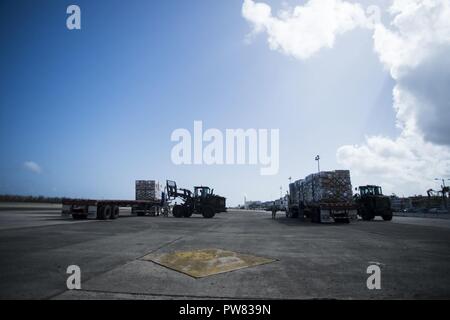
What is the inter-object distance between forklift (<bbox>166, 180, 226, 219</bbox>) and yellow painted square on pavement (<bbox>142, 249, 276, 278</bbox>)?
21.9m

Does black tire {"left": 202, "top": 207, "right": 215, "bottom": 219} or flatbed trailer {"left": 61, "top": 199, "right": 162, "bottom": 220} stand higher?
flatbed trailer {"left": 61, "top": 199, "right": 162, "bottom": 220}

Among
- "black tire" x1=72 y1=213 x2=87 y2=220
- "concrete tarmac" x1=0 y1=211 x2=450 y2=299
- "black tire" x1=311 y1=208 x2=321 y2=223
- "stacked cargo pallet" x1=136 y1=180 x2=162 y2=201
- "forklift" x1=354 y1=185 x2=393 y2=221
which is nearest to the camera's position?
"concrete tarmac" x1=0 y1=211 x2=450 y2=299

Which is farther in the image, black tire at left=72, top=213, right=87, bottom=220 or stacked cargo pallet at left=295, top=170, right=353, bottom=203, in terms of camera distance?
stacked cargo pallet at left=295, top=170, right=353, bottom=203

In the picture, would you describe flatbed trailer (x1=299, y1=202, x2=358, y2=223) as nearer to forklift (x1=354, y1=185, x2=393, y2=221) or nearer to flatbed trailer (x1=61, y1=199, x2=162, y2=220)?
forklift (x1=354, y1=185, x2=393, y2=221)

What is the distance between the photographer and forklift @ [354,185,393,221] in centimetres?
2844

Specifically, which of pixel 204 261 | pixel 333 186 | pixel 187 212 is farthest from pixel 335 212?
pixel 204 261

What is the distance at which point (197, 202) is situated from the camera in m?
31.5

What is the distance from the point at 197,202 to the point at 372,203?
1718 centimetres

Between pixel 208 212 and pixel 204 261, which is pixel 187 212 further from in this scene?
pixel 204 261

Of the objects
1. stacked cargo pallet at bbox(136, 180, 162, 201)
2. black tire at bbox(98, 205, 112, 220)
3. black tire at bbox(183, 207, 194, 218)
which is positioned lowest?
black tire at bbox(183, 207, 194, 218)

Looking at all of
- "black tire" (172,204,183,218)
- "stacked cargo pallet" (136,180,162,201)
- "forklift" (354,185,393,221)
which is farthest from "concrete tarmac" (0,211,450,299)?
"stacked cargo pallet" (136,180,162,201)
